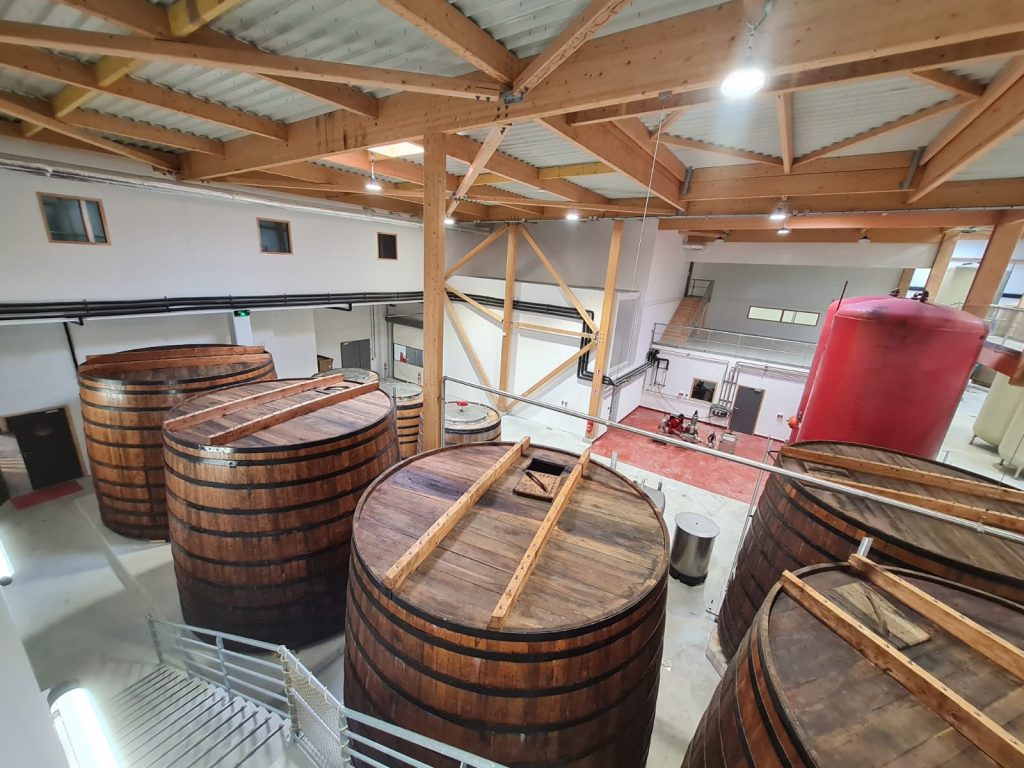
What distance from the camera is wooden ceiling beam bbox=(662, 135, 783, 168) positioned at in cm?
459

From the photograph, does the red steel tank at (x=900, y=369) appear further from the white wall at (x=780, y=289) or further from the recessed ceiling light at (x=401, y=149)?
the white wall at (x=780, y=289)

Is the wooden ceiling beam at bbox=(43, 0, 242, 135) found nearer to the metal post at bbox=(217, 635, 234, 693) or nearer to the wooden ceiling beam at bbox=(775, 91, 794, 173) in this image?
the wooden ceiling beam at bbox=(775, 91, 794, 173)

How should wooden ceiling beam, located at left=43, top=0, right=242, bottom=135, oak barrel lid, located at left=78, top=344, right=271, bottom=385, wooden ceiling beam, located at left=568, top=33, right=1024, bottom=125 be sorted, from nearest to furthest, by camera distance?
wooden ceiling beam, located at left=568, top=33, right=1024, bottom=125, wooden ceiling beam, located at left=43, top=0, right=242, bottom=135, oak barrel lid, located at left=78, top=344, right=271, bottom=385

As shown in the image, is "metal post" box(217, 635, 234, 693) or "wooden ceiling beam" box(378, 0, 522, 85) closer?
"wooden ceiling beam" box(378, 0, 522, 85)

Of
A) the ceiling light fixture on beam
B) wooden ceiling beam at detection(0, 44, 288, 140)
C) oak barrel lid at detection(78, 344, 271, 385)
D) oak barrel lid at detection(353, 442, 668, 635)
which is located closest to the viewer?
oak barrel lid at detection(353, 442, 668, 635)

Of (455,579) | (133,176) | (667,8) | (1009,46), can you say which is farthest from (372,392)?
(133,176)

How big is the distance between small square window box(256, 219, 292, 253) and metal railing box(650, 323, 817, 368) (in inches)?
396

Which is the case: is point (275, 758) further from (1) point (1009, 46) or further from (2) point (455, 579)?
(1) point (1009, 46)

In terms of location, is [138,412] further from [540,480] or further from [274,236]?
[274,236]

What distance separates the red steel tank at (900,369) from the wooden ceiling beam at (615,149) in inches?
116

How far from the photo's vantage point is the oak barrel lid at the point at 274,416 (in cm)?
303

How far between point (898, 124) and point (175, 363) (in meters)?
8.96

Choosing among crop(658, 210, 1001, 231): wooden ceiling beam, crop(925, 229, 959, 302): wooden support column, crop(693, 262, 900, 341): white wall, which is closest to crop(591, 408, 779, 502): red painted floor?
crop(658, 210, 1001, 231): wooden ceiling beam

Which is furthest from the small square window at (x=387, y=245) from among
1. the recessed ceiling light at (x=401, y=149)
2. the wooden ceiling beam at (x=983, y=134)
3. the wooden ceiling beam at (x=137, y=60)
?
the wooden ceiling beam at (x=983, y=134)
